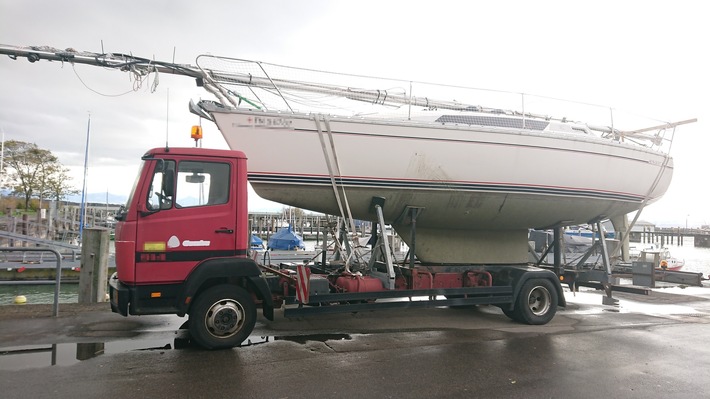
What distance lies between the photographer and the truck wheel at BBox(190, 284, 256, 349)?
5844mm

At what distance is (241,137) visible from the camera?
22.9ft

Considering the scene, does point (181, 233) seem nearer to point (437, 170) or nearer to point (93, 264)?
point (93, 264)

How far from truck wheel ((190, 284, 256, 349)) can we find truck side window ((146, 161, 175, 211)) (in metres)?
1.27

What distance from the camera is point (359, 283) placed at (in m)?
7.26

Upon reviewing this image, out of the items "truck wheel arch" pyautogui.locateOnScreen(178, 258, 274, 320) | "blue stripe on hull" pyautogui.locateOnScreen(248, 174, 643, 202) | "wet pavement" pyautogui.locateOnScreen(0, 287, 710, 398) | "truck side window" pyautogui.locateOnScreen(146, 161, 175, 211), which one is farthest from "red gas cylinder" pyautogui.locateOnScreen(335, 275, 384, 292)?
"truck side window" pyautogui.locateOnScreen(146, 161, 175, 211)

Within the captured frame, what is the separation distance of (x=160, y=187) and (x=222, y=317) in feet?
6.06

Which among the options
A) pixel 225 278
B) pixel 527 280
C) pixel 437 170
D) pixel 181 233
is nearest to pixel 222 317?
pixel 225 278

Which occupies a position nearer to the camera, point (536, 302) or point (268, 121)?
point (268, 121)

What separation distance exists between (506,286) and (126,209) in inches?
245

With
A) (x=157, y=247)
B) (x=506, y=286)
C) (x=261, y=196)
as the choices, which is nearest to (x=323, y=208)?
(x=261, y=196)

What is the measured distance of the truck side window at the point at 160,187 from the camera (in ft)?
18.9

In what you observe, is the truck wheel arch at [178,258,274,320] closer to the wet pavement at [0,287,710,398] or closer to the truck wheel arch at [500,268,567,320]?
the wet pavement at [0,287,710,398]

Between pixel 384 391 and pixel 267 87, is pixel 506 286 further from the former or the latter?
pixel 267 87

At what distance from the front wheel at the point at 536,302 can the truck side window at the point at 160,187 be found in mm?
6069
